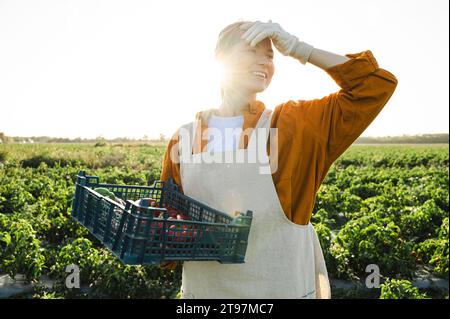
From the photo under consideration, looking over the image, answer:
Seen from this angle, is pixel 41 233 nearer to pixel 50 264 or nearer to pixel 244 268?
pixel 50 264

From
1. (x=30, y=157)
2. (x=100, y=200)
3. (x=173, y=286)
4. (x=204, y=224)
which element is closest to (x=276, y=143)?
(x=204, y=224)

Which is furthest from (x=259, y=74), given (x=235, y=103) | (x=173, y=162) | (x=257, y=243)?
(x=257, y=243)

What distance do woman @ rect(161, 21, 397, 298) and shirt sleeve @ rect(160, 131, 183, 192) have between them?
14cm

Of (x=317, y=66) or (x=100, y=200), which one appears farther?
(x=100, y=200)

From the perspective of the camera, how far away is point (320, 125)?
1.76m

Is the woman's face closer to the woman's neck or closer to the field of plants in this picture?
the woman's neck

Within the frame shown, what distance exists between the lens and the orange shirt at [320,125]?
1648 mm

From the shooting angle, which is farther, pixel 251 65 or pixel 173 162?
pixel 173 162

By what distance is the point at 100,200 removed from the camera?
185cm

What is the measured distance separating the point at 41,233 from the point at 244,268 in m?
5.12

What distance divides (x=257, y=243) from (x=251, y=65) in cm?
82

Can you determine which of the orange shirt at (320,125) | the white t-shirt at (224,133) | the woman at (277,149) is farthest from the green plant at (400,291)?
the white t-shirt at (224,133)

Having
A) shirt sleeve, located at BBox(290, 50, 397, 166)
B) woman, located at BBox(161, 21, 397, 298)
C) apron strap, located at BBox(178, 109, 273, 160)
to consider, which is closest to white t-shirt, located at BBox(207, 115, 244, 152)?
woman, located at BBox(161, 21, 397, 298)

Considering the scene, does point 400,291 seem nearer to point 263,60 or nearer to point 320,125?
point 320,125
